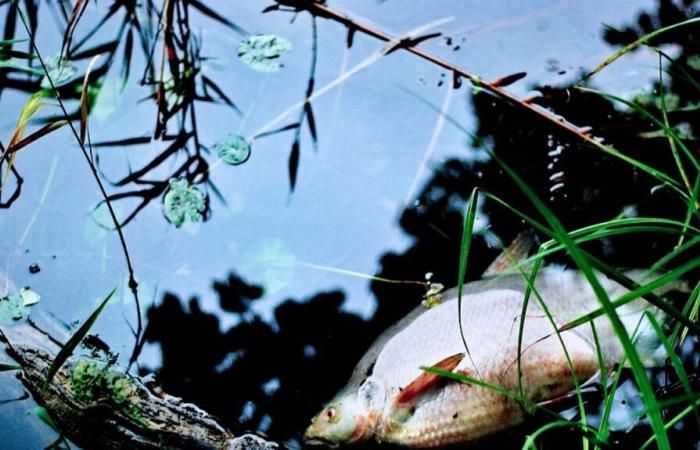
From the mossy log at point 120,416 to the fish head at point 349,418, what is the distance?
158mm

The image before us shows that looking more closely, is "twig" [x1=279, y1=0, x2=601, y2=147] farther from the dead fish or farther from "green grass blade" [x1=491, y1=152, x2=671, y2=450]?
"green grass blade" [x1=491, y1=152, x2=671, y2=450]

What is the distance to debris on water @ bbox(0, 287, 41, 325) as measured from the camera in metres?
2.06

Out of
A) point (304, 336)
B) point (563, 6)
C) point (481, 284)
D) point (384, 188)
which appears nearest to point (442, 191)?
point (384, 188)

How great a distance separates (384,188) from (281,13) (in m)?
0.97

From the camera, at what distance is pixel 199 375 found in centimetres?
206

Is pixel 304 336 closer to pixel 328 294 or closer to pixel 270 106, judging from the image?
pixel 328 294

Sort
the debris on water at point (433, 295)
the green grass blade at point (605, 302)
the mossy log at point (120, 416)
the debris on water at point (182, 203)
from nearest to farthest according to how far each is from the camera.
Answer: the green grass blade at point (605, 302) < the mossy log at point (120, 416) < the debris on water at point (433, 295) < the debris on water at point (182, 203)

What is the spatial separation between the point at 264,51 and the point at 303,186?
0.67 m

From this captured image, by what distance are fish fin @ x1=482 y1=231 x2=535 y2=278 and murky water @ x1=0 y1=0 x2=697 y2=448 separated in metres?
0.06

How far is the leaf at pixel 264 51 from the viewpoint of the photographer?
2.55 m

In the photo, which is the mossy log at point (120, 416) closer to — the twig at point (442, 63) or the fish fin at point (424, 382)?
the fish fin at point (424, 382)

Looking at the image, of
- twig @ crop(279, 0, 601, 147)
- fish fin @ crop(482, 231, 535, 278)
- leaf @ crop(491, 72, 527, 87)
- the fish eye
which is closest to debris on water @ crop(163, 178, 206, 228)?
the fish eye

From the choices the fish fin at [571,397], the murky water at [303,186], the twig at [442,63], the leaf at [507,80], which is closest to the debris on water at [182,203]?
the murky water at [303,186]

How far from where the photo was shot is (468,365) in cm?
195
